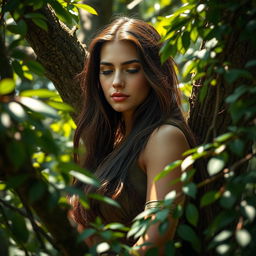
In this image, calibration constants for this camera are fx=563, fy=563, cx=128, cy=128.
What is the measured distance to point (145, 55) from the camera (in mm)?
3141

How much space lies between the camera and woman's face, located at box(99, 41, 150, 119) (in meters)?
3.09

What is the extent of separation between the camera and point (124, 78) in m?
3.09

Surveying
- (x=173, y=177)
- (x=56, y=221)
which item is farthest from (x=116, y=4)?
(x=56, y=221)

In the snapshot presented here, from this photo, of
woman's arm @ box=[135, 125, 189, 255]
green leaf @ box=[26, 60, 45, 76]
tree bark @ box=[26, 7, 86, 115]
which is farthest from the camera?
tree bark @ box=[26, 7, 86, 115]

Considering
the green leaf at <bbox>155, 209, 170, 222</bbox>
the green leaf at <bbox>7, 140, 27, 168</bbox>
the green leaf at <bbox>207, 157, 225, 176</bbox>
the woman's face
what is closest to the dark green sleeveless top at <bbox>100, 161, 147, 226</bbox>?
the woman's face

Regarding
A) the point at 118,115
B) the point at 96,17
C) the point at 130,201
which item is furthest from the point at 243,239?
the point at 96,17

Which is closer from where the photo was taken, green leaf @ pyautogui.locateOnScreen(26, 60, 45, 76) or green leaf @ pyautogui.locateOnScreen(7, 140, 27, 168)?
green leaf @ pyautogui.locateOnScreen(7, 140, 27, 168)

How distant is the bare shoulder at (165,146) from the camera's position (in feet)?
9.13

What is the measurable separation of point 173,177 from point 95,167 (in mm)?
880

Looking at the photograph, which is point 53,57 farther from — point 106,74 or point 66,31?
point 106,74

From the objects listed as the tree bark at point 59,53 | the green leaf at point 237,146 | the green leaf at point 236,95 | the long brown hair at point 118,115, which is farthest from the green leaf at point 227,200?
the tree bark at point 59,53

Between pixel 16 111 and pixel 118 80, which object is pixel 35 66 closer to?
pixel 16 111

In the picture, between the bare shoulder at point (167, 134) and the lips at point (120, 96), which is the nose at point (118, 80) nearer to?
the lips at point (120, 96)

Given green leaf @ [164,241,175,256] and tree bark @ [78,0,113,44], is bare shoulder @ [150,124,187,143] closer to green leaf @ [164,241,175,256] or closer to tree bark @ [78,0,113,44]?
green leaf @ [164,241,175,256]
